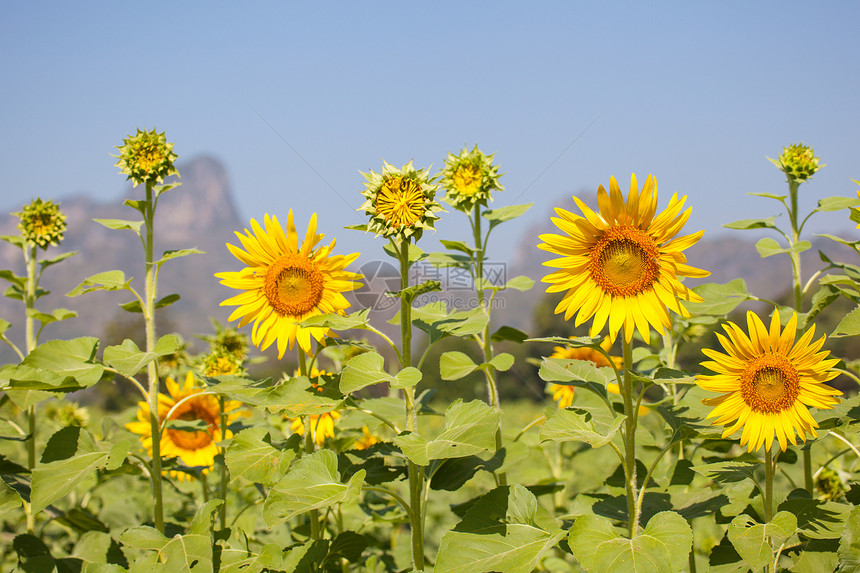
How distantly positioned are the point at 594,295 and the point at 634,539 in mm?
757

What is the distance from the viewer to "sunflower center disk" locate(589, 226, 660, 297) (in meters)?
2.05

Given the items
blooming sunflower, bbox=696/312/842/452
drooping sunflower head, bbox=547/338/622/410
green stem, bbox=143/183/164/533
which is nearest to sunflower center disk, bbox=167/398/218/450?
green stem, bbox=143/183/164/533

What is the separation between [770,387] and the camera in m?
2.08

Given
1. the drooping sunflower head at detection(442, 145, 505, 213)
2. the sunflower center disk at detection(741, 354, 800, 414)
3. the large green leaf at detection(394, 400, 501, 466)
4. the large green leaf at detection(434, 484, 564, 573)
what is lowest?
the large green leaf at detection(434, 484, 564, 573)

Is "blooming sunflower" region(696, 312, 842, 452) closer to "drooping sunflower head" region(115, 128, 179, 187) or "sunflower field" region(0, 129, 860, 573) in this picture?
"sunflower field" region(0, 129, 860, 573)

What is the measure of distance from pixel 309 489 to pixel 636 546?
97cm

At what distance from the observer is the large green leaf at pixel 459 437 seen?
70.9 inches

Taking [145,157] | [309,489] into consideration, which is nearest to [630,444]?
[309,489]

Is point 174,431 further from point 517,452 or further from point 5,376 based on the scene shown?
point 517,452

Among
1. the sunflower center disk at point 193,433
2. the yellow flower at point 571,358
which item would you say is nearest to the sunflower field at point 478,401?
the sunflower center disk at point 193,433

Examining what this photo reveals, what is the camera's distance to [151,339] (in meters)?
2.51

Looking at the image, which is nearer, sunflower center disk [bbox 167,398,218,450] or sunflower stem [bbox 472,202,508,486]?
sunflower stem [bbox 472,202,508,486]

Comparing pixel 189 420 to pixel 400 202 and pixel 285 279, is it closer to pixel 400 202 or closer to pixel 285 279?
pixel 285 279

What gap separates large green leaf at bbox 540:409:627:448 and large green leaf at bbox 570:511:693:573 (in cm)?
25
